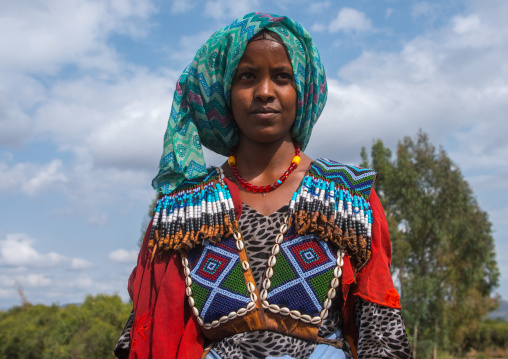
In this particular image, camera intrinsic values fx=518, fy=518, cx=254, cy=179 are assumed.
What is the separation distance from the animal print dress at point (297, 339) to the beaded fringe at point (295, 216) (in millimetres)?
120

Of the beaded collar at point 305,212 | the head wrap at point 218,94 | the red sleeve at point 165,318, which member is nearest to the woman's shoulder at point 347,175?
the beaded collar at point 305,212

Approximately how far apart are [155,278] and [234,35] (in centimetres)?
122

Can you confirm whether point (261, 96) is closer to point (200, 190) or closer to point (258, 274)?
point (200, 190)

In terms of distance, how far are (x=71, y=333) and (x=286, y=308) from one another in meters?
18.5

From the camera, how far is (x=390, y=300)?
2307 mm

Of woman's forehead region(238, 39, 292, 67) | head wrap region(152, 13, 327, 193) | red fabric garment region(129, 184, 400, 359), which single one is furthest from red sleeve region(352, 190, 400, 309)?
woman's forehead region(238, 39, 292, 67)

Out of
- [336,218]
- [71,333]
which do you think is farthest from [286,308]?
[71,333]

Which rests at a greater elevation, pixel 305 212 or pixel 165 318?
pixel 305 212

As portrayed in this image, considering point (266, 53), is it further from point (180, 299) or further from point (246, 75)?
point (180, 299)

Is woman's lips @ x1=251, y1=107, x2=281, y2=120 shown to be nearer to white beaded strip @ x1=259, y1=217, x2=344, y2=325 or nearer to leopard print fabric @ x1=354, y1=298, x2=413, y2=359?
white beaded strip @ x1=259, y1=217, x2=344, y2=325

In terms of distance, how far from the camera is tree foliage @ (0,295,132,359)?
1578 cm

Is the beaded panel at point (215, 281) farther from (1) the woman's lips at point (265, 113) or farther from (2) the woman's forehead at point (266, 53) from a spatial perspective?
(2) the woman's forehead at point (266, 53)

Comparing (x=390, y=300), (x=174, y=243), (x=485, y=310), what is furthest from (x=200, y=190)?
(x=485, y=310)

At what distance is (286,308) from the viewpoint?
88.4 inches
